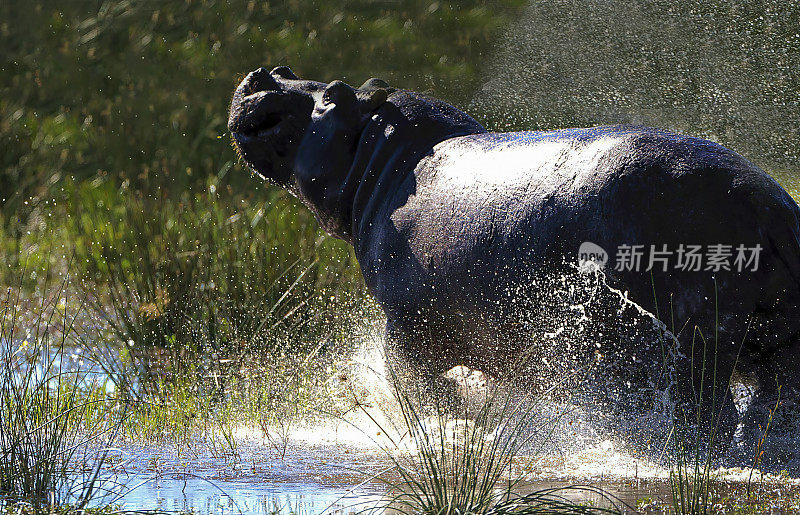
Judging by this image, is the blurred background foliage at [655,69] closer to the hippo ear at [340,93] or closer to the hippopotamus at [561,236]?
the hippo ear at [340,93]

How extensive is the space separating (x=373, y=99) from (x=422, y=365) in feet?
4.05

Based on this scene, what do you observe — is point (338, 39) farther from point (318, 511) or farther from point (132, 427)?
point (318, 511)

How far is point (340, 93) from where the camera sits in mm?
5152

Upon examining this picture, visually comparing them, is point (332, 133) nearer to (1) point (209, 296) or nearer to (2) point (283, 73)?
(2) point (283, 73)

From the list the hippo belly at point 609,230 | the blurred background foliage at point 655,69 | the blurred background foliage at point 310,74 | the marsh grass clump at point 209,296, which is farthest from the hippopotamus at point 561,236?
the blurred background foliage at point 655,69

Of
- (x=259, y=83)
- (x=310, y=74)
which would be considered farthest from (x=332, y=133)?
(x=310, y=74)

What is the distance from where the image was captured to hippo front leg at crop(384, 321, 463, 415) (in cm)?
460

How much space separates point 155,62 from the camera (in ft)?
50.4

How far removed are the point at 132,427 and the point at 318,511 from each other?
5.30 ft

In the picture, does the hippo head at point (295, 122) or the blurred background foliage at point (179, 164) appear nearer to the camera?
the hippo head at point (295, 122)

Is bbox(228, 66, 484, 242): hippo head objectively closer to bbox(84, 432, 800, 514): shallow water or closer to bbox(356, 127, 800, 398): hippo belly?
bbox(356, 127, 800, 398): hippo belly

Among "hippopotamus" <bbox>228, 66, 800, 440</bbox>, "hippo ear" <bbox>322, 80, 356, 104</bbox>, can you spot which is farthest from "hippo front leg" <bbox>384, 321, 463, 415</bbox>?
"hippo ear" <bbox>322, 80, 356, 104</bbox>

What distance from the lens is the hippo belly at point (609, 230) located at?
3596 mm

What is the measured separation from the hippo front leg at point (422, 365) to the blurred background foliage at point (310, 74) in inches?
137
